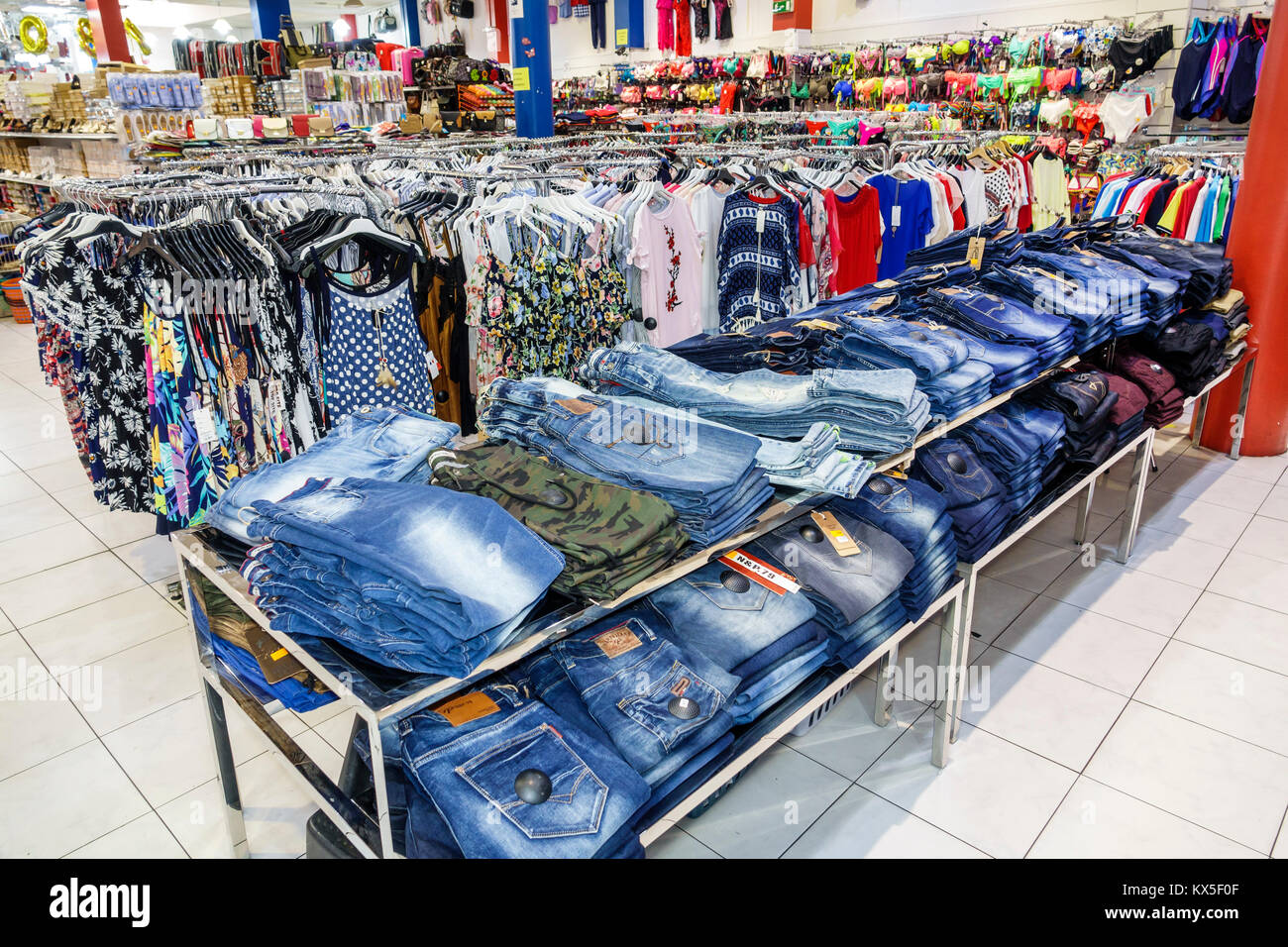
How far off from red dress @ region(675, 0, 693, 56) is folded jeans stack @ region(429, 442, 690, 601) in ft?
43.7

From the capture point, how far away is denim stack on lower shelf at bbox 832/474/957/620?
2199mm

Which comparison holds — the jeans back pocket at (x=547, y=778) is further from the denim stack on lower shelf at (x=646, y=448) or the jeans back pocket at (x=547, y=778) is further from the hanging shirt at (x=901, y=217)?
the hanging shirt at (x=901, y=217)

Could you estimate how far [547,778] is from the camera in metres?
1.46

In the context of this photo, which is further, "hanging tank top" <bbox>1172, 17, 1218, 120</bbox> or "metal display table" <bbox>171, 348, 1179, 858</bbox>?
"hanging tank top" <bbox>1172, 17, 1218, 120</bbox>

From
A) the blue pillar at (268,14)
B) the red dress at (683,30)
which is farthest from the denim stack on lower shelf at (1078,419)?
the blue pillar at (268,14)

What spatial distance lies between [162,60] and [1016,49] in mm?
23664

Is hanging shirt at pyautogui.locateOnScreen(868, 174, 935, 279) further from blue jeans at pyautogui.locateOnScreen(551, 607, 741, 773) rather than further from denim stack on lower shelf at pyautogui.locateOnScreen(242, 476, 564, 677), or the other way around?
denim stack on lower shelf at pyautogui.locateOnScreen(242, 476, 564, 677)

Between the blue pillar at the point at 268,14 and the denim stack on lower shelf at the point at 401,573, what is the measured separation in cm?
1424

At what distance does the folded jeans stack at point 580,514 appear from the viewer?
1.57 metres

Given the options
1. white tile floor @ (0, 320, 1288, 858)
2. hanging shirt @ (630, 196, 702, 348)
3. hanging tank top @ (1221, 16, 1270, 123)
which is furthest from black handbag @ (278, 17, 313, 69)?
hanging tank top @ (1221, 16, 1270, 123)

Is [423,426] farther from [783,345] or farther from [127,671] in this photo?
[127,671]

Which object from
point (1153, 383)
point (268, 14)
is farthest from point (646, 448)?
point (268, 14)

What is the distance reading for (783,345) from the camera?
265 cm
